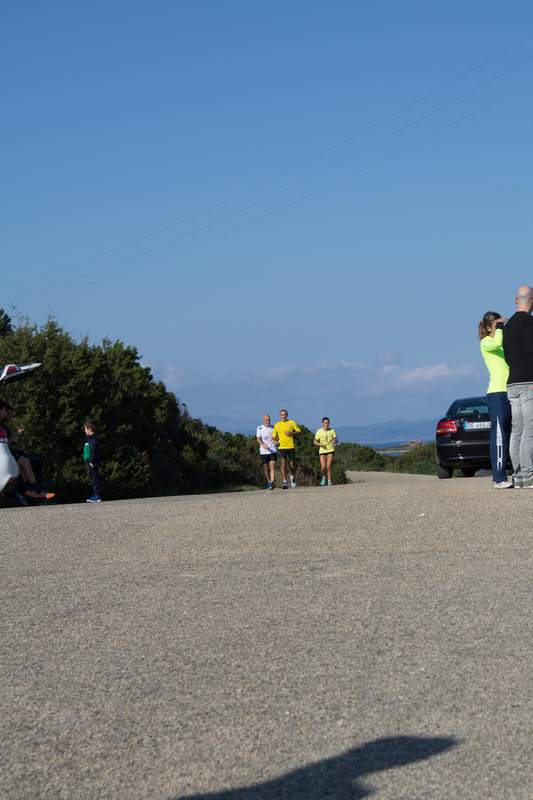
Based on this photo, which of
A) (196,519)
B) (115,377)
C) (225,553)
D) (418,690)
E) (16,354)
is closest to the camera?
(418,690)

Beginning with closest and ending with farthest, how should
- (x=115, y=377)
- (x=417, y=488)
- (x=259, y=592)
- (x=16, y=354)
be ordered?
(x=259, y=592) < (x=417, y=488) < (x=16, y=354) < (x=115, y=377)

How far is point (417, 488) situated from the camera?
10.0 metres

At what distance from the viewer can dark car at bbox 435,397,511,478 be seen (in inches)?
531

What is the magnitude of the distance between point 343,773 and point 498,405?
Result: 7.01m

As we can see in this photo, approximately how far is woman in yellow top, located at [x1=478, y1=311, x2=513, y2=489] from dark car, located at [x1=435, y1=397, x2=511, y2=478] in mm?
4482

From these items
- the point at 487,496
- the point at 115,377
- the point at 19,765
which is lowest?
the point at 19,765

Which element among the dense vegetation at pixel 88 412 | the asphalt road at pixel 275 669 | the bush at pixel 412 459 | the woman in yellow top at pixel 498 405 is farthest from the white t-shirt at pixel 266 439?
the bush at pixel 412 459

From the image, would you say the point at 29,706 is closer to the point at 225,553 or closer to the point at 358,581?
the point at 358,581

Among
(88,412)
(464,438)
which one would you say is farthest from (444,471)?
(88,412)

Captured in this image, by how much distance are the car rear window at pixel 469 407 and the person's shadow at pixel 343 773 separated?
463 inches

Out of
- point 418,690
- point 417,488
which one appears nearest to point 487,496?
point 417,488

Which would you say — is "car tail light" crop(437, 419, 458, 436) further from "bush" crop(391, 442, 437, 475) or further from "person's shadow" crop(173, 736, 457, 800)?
"bush" crop(391, 442, 437, 475)

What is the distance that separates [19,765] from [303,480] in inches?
851

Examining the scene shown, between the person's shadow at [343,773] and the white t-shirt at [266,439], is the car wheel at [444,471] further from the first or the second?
the person's shadow at [343,773]
